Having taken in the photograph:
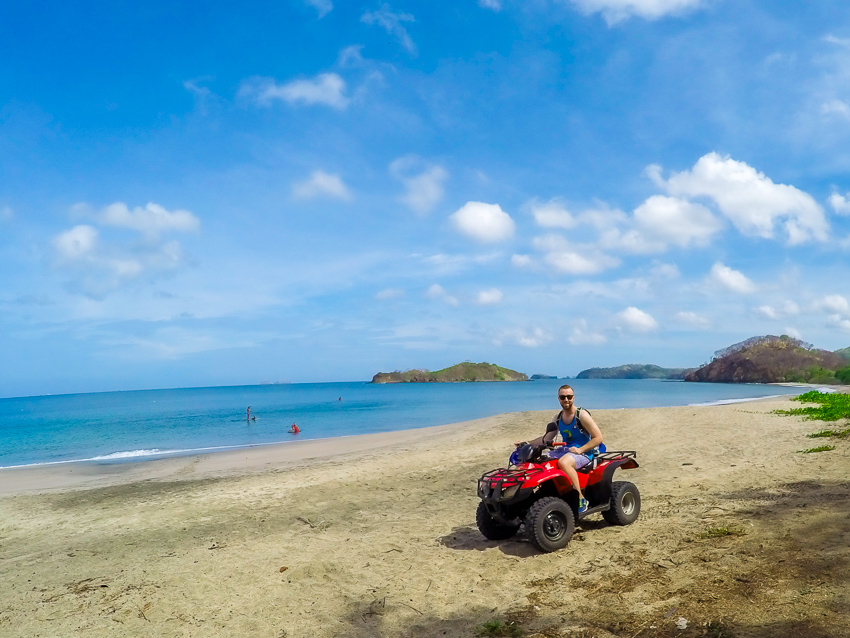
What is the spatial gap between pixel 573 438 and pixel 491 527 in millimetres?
1618

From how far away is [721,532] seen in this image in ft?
21.1

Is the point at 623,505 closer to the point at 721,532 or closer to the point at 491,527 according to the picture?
the point at 721,532

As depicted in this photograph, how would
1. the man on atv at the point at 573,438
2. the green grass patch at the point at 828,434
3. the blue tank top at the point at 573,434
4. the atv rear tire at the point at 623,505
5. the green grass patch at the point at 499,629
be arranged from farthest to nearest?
1. the green grass patch at the point at 828,434
2. the atv rear tire at the point at 623,505
3. the blue tank top at the point at 573,434
4. the man on atv at the point at 573,438
5. the green grass patch at the point at 499,629

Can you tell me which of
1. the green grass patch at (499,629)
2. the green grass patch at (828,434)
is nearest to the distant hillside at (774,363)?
the green grass patch at (828,434)

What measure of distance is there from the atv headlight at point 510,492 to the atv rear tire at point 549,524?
10.9 inches

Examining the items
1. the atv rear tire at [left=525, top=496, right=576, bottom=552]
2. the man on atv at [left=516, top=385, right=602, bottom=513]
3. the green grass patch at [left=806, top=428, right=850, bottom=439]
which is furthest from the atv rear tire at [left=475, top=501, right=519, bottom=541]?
the green grass patch at [left=806, top=428, right=850, bottom=439]

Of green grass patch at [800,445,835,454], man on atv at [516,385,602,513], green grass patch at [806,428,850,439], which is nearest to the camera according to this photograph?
man on atv at [516,385,602,513]

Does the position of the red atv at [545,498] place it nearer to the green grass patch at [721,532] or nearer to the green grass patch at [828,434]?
the green grass patch at [721,532]

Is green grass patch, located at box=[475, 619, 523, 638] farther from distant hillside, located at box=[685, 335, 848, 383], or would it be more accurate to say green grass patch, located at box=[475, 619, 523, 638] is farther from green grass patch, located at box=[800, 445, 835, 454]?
distant hillside, located at box=[685, 335, 848, 383]

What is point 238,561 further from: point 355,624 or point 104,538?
point 104,538

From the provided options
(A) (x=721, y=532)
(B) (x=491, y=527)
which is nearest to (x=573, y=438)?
(B) (x=491, y=527)

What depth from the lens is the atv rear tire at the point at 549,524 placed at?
21.2 ft

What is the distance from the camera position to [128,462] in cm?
2341

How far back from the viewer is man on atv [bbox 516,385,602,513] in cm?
689
